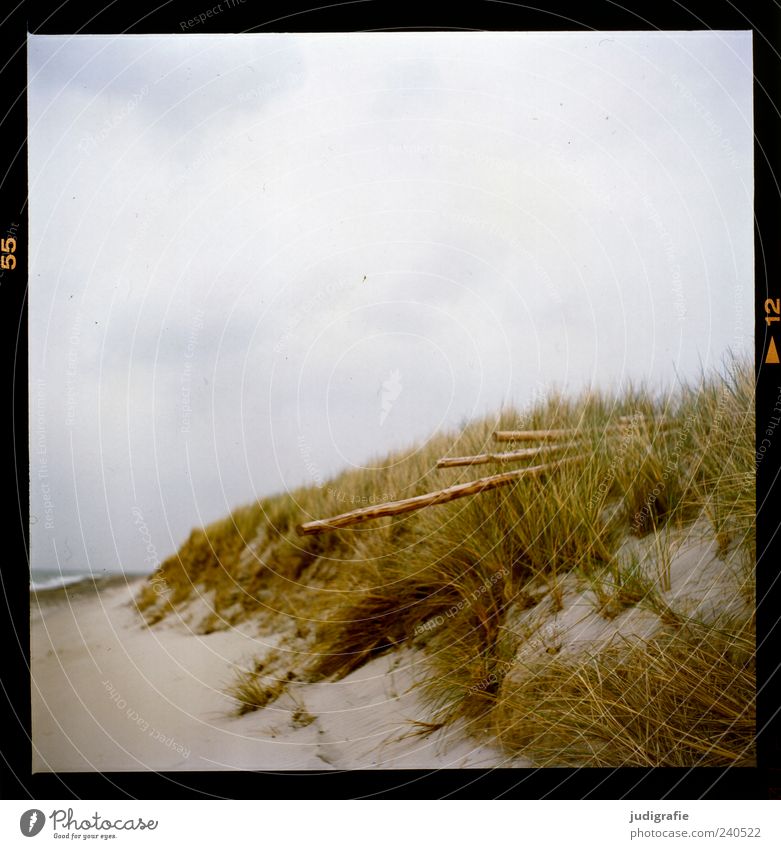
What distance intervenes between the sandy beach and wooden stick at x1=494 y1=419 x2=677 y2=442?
95cm

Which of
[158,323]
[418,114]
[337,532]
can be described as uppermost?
[418,114]

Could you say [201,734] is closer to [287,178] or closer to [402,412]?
[402,412]

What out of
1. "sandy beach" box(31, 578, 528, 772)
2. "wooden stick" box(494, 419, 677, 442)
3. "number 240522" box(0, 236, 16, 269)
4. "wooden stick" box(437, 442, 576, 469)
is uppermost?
"number 240522" box(0, 236, 16, 269)

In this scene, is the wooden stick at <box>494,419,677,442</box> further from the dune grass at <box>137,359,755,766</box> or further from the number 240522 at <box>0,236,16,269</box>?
the number 240522 at <box>0,236,16,269</box>

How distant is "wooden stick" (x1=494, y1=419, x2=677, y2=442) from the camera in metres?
2.73

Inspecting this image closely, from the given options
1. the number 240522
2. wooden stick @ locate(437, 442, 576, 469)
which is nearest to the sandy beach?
wooden stick @ locate(437, 442, 576, 469)

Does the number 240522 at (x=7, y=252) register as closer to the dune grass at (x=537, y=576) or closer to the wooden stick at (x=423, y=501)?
the dune grass at (x=537, y=576)

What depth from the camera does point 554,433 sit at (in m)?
2.75

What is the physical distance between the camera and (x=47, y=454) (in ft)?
9.05

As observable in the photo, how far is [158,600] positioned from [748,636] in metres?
2.37

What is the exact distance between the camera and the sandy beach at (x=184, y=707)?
267 centimetres

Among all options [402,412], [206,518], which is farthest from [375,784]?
[402,412]

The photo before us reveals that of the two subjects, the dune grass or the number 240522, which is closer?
the dune grass

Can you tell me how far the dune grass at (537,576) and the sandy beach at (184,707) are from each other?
90 millimetres
